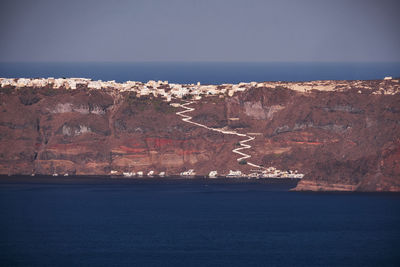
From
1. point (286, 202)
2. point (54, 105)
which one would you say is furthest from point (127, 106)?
point (286, 202)

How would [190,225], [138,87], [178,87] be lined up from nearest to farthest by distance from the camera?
[190,225] < [138,87] < [178,87]

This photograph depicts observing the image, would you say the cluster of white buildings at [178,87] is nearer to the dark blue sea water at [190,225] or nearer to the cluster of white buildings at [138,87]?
the cluster of white buildings at [138,87]


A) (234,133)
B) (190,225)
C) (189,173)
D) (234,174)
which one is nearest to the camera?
(190,225)

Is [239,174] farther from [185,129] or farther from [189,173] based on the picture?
[185,129]

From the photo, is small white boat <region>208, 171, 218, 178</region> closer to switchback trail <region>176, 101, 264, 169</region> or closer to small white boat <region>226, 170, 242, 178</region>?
small white boat <region>226, 170, 242, 178</region>

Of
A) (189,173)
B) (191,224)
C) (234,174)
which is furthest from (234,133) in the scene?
(191,224)

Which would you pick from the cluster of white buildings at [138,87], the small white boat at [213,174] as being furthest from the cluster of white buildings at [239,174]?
the cluster of white buildings at [138,87]
